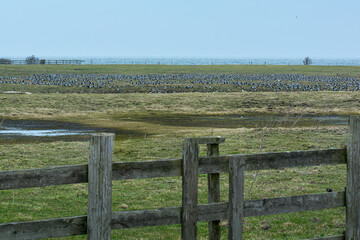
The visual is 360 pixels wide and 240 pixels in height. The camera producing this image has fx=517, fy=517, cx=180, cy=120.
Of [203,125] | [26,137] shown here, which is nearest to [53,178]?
[26,137]

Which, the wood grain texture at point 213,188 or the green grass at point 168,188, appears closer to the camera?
the wood grain texture at point 213,188

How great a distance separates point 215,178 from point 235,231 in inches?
26.8

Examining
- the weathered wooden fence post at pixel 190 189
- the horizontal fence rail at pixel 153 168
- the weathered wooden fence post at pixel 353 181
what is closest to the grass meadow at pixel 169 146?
the weathered wooden fence post at pixel 353 181

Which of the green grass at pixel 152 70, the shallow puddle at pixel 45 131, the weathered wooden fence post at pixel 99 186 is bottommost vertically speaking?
the shallow puddle at pixel 45 131

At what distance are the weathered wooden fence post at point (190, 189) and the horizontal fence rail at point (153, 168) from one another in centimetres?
10

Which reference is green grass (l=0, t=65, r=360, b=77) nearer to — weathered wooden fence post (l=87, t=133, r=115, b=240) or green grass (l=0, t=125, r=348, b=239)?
green grass (l=0, t=125, r=348, b=239)

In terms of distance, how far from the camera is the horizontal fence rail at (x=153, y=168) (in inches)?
196

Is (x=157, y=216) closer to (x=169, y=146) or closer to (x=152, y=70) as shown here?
(x=169, y=146)

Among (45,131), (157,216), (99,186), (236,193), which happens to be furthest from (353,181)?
(45,131)

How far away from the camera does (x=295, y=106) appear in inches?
1395

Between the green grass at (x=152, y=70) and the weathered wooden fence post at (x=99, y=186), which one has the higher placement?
the green grass at (x=152, y=70)

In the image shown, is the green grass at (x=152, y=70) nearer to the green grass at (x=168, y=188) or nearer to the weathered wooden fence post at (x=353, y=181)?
the green grass at (x=168, y=188)

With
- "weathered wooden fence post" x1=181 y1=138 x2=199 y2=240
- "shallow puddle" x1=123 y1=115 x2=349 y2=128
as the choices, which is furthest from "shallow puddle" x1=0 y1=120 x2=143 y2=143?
"weathered wooden fence post" x1=181 y1=138 x2=199 y2=240

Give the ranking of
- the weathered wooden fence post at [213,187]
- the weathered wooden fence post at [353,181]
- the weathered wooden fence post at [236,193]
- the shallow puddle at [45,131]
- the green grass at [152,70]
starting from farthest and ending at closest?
the green grass at [152,70] < the shallow puddle at [45,131] < the weathered wooden fence post at [353,181] < the weathered wooden fence post at [213,187] < the weathered wooden fence post at [236,193]
